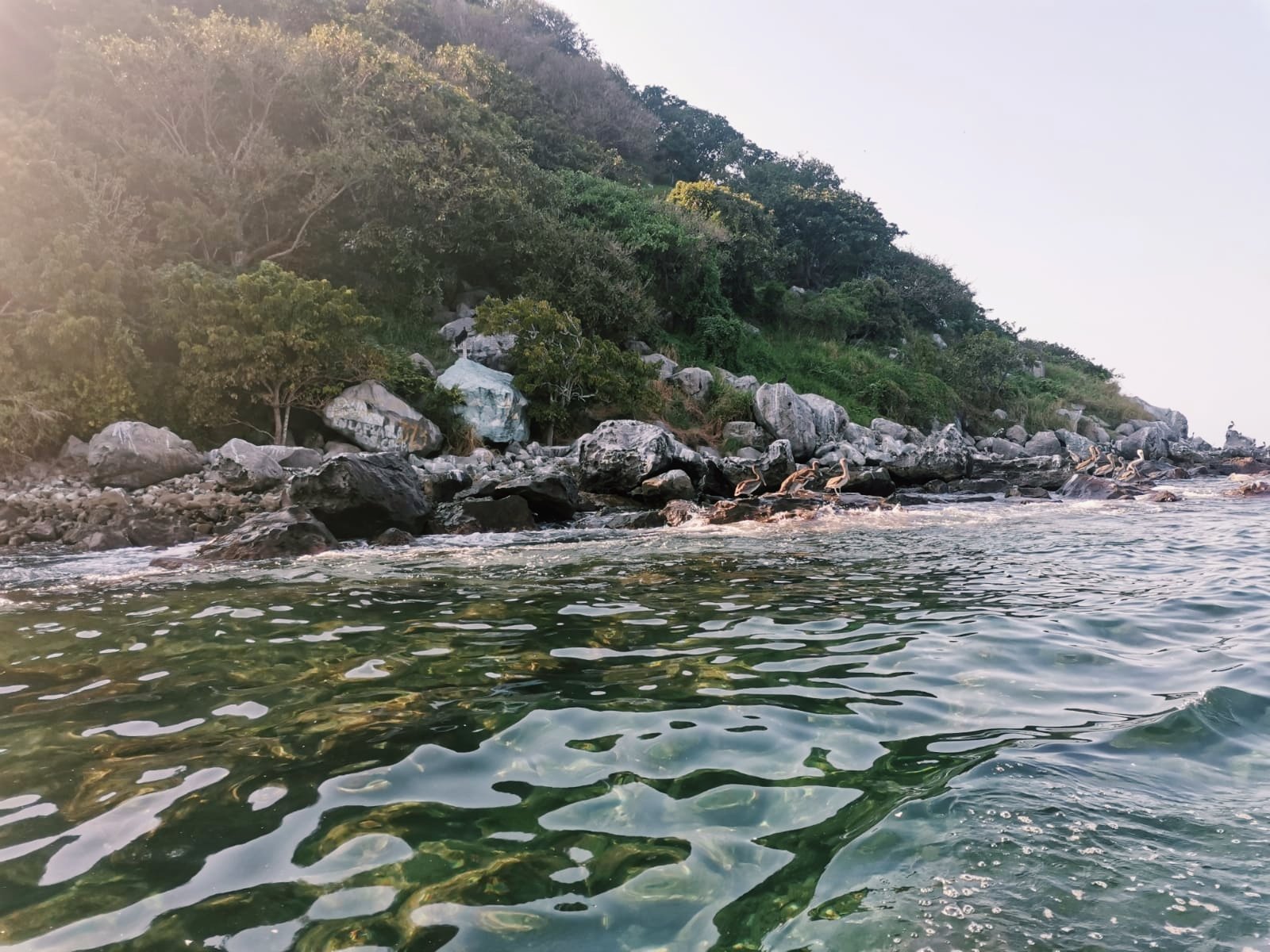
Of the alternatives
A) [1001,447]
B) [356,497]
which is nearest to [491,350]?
[356,497]

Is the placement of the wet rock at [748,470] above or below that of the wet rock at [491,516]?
above

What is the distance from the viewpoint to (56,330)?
47.0ft

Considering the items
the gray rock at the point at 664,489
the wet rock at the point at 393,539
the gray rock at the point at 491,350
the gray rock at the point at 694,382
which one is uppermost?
the gray rock at the point at 491,350

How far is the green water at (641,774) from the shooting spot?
220 cm

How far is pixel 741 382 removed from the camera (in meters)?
27.9

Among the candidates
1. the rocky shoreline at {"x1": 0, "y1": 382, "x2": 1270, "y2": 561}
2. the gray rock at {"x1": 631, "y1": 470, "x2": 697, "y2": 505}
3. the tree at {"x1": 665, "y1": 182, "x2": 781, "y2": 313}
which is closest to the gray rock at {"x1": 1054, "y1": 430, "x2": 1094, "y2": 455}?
the rocky shoreline at {"x1": 0, "y1": 382, "x2": 1270, "y2": 561}

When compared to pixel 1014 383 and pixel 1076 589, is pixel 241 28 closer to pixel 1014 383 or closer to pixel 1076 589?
pixel 1076 589

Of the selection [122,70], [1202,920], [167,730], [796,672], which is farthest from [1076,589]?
[122,70]

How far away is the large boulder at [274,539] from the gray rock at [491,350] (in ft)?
40.6

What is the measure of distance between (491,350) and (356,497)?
A: 38.6ft

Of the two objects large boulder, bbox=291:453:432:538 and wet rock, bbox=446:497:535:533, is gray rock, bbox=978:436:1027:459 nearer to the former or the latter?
wet rock, bbox=446:497:535:533

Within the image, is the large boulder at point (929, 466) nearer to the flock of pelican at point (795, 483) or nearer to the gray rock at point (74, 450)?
the flock of pelican at point (795, 483)

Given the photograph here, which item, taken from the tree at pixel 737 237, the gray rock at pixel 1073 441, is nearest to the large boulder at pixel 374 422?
the tree at pixel 737 237

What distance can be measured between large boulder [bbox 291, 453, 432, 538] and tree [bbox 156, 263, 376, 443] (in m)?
5.80
